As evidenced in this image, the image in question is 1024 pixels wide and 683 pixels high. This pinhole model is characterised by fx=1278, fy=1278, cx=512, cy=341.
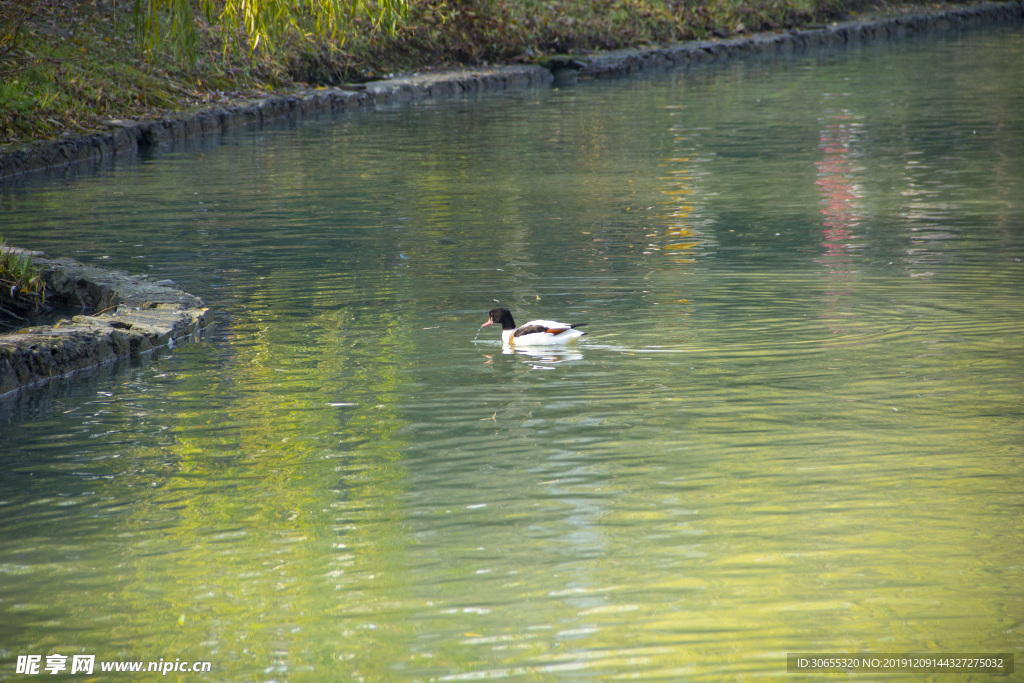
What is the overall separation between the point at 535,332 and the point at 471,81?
23.1 metres

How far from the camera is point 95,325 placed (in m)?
9.38

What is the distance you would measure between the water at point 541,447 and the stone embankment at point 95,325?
0.25 metres

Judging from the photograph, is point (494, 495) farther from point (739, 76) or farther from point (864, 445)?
point (739, 76)

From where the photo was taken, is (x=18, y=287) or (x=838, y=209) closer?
(x=18, y=287)

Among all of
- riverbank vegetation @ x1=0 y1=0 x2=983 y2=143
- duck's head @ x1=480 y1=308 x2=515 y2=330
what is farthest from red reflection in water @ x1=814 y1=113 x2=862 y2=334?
riverbank vegetation @ x1=0 y1=0 x2=983 y2=143

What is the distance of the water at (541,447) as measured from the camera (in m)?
5.17

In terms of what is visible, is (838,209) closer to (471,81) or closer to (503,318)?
(503,318)

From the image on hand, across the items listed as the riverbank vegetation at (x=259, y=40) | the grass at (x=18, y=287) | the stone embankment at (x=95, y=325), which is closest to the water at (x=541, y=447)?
the stone embankment at (x=95, y=325)

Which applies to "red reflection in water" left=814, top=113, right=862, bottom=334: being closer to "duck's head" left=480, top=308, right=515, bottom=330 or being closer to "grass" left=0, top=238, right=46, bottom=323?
"duck's head" left=480, top=308, right=515, bottom=330

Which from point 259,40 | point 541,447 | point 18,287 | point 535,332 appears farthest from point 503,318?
point 259,40

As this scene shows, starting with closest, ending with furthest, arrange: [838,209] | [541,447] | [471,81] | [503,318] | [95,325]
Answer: [541,447]
[503,318]
[95,325]
[838,209]
[471,81]

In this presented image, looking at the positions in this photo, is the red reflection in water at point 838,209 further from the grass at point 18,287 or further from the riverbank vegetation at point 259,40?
the grass at point 18,287

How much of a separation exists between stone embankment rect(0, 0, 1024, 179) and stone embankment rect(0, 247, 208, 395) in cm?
840

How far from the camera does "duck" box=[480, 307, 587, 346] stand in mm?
8742
